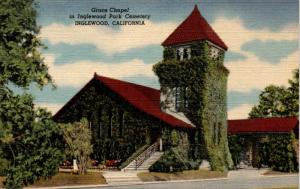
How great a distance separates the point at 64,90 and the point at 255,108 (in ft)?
12.7

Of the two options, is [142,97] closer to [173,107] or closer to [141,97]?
[141,97]

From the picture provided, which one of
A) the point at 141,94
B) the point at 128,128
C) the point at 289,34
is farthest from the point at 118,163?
the point at 289,34

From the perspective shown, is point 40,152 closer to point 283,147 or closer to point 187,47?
point 187,47

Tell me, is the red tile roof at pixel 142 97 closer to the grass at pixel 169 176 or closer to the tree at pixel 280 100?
the grass at pixel 169 176

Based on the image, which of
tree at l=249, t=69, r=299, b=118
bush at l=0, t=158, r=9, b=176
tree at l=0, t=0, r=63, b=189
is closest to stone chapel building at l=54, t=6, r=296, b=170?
tree at l=0, t=0, r=63, b=189

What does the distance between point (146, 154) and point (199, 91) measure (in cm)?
202

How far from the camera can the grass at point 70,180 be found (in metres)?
12.2

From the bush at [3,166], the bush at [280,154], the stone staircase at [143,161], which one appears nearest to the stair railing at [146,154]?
the stone staircase at [143,161]

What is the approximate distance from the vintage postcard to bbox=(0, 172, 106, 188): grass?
0.07 ft

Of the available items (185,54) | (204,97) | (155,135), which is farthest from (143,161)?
(185,54)

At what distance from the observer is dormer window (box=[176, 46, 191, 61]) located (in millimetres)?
13844

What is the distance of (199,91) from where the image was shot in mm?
13859

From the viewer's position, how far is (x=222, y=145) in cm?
1380

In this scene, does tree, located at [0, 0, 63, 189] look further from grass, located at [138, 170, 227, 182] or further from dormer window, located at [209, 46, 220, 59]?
dormer window, located at [209, 46, 220, 59]
